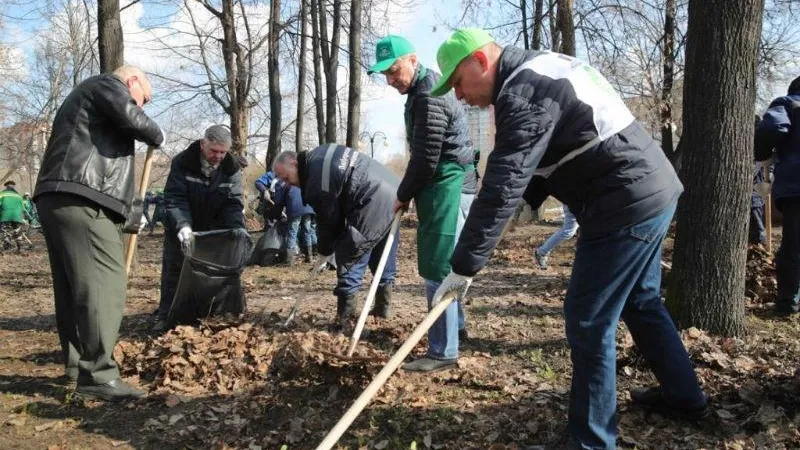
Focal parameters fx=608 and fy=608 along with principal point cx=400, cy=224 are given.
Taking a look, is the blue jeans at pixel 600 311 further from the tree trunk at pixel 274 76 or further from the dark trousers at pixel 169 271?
the tree trunk at pixel 274 76

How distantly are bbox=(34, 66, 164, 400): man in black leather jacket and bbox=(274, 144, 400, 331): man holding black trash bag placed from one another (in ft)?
3.61

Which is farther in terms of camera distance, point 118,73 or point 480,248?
point 118,73

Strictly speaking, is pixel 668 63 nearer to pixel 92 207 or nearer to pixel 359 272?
pixel 359 272

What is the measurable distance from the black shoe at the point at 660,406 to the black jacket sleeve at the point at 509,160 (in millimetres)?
1303

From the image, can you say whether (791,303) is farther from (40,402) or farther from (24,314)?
(24,314)

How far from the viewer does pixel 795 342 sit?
407cm

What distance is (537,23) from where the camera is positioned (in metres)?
15.3

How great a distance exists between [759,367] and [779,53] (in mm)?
14901

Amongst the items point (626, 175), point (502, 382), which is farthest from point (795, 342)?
point (626, 175)

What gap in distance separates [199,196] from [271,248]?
166 inches

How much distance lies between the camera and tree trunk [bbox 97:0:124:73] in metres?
7.31

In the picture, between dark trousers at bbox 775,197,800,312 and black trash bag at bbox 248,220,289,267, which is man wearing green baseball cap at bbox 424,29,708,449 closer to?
dark trousers at bbox 775,197,800,312

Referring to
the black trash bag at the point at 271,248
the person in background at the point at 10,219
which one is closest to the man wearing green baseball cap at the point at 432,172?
the black trash bag at the point at 271,248

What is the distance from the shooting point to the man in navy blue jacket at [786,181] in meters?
4.68
